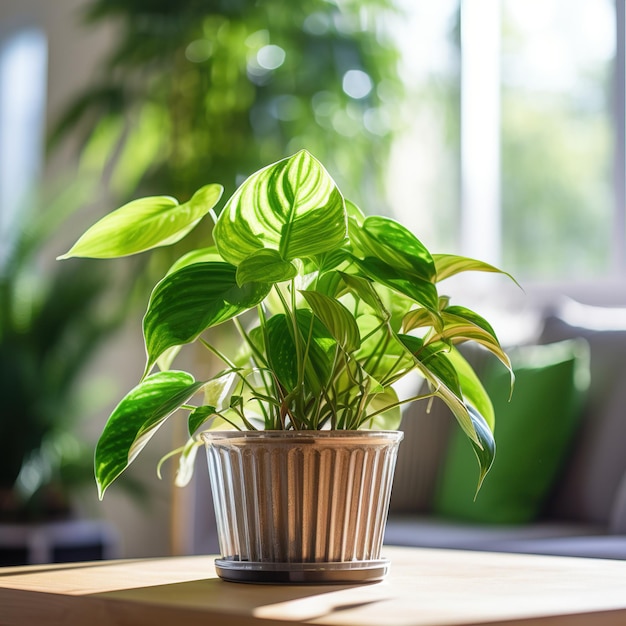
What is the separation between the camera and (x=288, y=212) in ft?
2.92

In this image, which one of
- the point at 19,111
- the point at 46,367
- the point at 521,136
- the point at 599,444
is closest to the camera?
the point at 599,444

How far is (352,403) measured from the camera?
0.97 m

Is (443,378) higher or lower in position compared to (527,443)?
higher

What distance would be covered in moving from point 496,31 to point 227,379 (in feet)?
8.58

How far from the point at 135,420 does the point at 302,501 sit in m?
0.17

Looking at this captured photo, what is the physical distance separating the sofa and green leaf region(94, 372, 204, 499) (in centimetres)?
107

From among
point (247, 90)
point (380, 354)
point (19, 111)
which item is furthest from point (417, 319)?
point (19, 111)

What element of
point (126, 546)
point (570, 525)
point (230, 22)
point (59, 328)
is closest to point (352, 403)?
point (570, 525)

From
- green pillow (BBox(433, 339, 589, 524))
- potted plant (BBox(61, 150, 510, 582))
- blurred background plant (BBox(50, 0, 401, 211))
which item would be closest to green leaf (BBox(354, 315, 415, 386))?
potted plant (BBox(61, 150, 510, 582))

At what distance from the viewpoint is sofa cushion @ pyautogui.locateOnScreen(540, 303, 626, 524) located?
2109 millimetres

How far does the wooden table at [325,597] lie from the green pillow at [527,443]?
102 centimetres

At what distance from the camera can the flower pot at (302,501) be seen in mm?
902

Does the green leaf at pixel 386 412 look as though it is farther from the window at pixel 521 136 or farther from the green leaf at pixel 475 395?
the window at pixel 521 136

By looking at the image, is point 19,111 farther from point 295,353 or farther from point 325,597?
point 325,597
